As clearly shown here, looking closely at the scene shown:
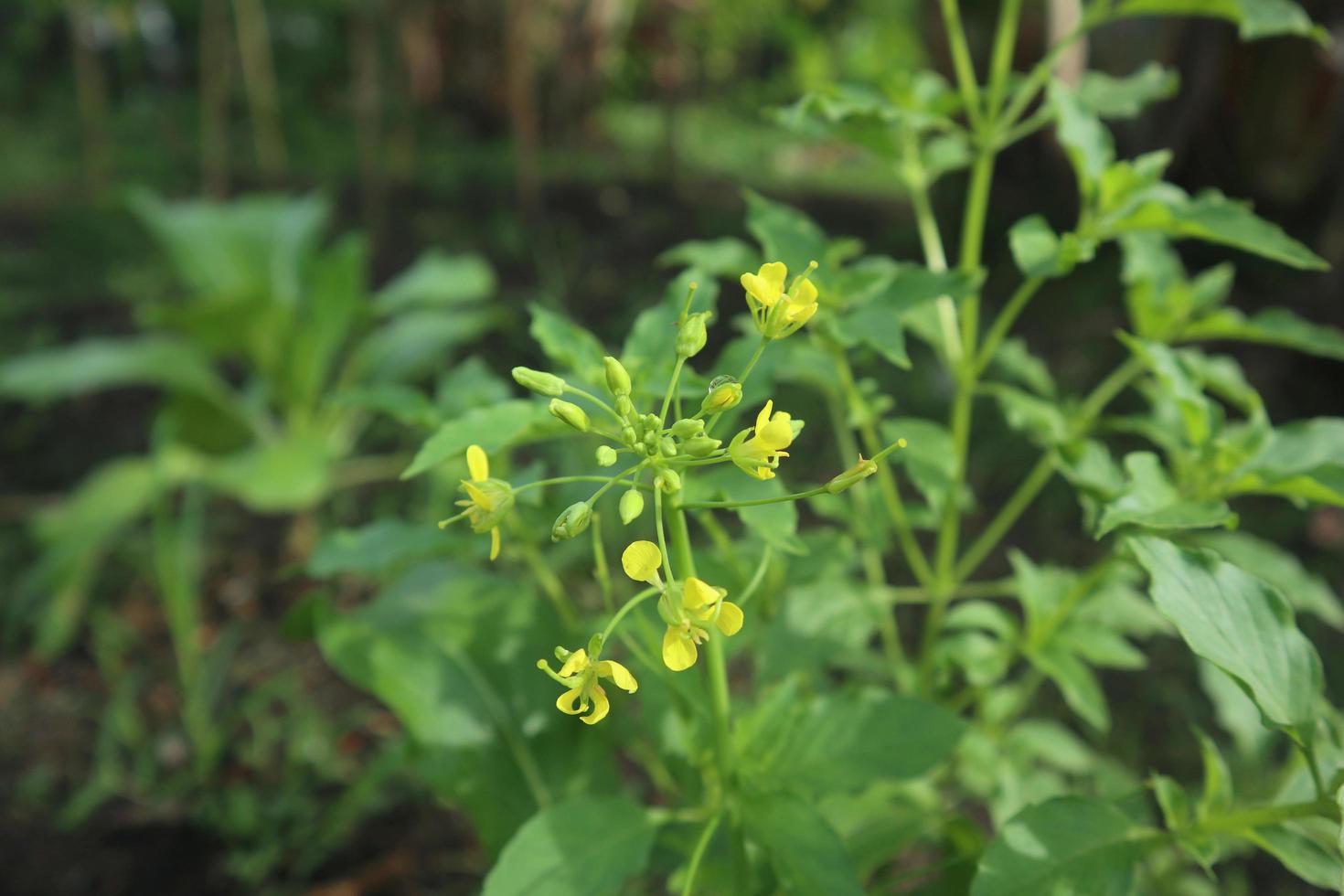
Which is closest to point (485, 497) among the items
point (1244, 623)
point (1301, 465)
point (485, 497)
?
point (485, 497)

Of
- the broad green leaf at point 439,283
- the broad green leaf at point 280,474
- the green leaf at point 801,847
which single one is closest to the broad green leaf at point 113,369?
the broad green leaf at point 280,474

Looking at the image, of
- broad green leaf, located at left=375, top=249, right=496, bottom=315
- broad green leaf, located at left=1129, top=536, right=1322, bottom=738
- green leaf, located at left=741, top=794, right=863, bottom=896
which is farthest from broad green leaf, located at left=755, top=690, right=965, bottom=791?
broad green leaf, located at left=375, top=249, right=496, bottom=315

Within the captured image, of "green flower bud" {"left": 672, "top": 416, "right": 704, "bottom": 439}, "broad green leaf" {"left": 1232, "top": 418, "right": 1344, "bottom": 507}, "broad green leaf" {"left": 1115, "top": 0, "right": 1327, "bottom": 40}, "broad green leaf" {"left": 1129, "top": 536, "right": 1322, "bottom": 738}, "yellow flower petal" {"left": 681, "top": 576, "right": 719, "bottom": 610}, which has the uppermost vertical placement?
"broad green leaf" {"left": 1115, "top": 0, "right": 1327, "bottom": 40}

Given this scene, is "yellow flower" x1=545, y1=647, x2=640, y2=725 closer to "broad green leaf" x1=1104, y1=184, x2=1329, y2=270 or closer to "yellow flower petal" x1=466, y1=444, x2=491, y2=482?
"yellow flower petal" x1=466, y1=444, x2=491, y2=482

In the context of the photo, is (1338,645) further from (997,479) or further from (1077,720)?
(997,479)

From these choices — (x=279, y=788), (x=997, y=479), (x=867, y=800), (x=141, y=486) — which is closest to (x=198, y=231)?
(x=141, y=486)
